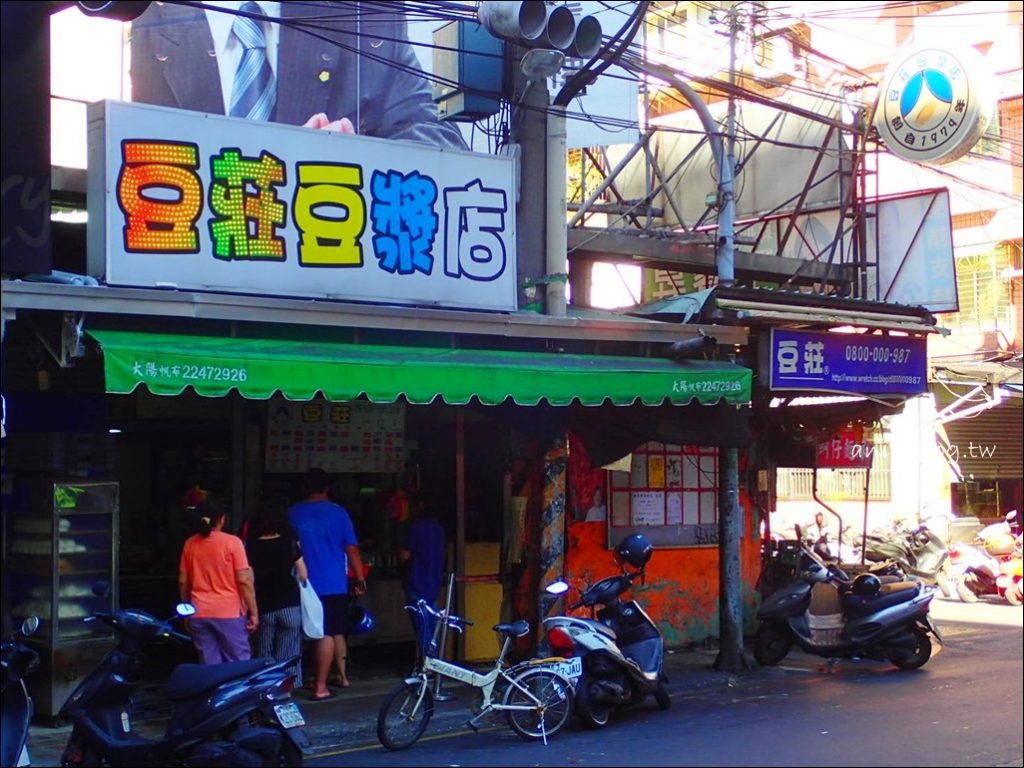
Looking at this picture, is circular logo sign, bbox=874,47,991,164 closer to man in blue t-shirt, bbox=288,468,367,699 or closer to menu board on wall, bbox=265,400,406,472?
menu board on wall, bbox=265,400,406,472

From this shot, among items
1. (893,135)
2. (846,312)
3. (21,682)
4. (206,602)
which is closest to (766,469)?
(846,312)

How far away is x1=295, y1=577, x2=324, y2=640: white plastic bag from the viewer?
32.8ft

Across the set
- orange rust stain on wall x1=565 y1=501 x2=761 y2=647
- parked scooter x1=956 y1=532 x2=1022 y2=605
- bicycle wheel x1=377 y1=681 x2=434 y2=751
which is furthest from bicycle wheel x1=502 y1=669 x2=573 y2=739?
parked scooter x1=956 y1=532 x2=1022 y2=605

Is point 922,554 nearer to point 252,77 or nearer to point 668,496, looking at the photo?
point 668,496

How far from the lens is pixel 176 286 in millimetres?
9211

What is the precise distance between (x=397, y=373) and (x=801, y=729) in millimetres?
4055

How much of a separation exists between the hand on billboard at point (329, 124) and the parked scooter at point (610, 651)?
455 cm

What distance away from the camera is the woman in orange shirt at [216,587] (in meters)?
8.82

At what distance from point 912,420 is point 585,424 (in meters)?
14.6

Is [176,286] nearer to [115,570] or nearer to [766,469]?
[115,570]

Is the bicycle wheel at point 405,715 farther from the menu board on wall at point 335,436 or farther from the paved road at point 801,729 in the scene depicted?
the menu board on wall at point 335,436

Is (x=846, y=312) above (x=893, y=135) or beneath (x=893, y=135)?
beneath

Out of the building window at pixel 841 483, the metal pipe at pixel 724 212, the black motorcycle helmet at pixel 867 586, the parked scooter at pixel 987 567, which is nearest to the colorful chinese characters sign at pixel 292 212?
the metal pipe at pixel 724 212

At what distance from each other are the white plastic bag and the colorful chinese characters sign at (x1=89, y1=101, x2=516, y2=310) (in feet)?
8.10
